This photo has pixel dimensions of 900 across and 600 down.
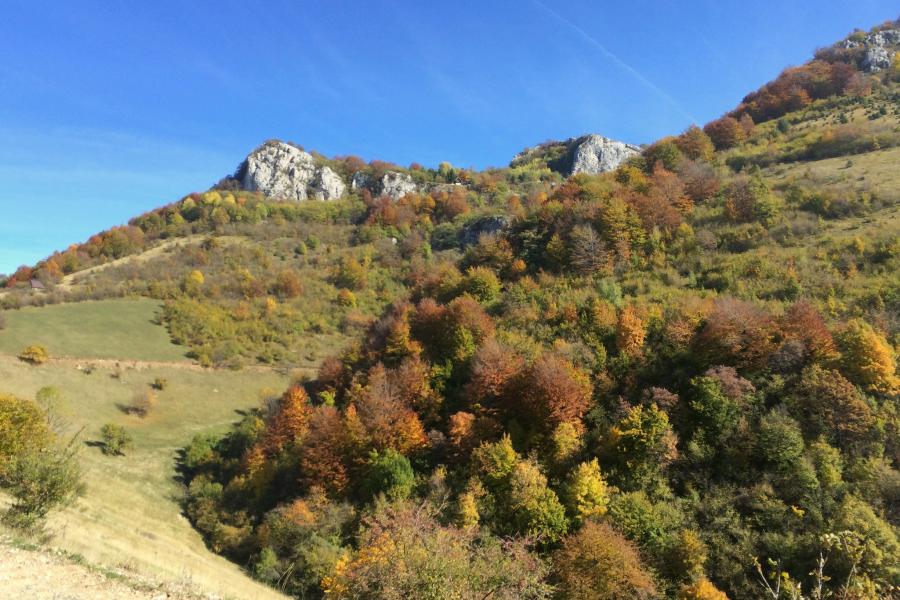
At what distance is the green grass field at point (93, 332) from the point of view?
56.8 meters

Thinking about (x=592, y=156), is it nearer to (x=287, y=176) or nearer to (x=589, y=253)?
(x=287, y=176)

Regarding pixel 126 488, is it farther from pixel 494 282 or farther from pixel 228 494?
pixel 494 282

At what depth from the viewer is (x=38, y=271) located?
9069 centimetres

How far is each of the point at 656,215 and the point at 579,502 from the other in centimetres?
3801

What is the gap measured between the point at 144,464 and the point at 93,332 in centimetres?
3248

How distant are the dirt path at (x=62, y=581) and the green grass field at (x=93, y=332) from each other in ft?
169

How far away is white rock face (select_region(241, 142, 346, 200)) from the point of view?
13638 centimetres

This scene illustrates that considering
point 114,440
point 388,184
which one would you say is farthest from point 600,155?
point 114,440

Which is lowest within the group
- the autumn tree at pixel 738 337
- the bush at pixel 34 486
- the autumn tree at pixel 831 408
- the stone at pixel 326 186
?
the bush at pixel 34 486

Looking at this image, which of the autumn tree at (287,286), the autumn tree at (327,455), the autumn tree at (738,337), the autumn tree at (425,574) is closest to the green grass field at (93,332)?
the autumn tree at (287,286)

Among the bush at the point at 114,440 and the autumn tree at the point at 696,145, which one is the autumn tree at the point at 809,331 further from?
the bush at the point at 114,440

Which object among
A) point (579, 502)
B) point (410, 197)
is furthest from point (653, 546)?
point (410, 197)

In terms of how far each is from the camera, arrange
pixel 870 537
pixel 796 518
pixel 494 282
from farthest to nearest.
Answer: pixel 494 282, pixel 796 518, pixel 870 537

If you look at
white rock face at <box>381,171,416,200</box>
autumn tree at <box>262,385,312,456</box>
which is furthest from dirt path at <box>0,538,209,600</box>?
white rock face at <box>381,171,416,200</box>
